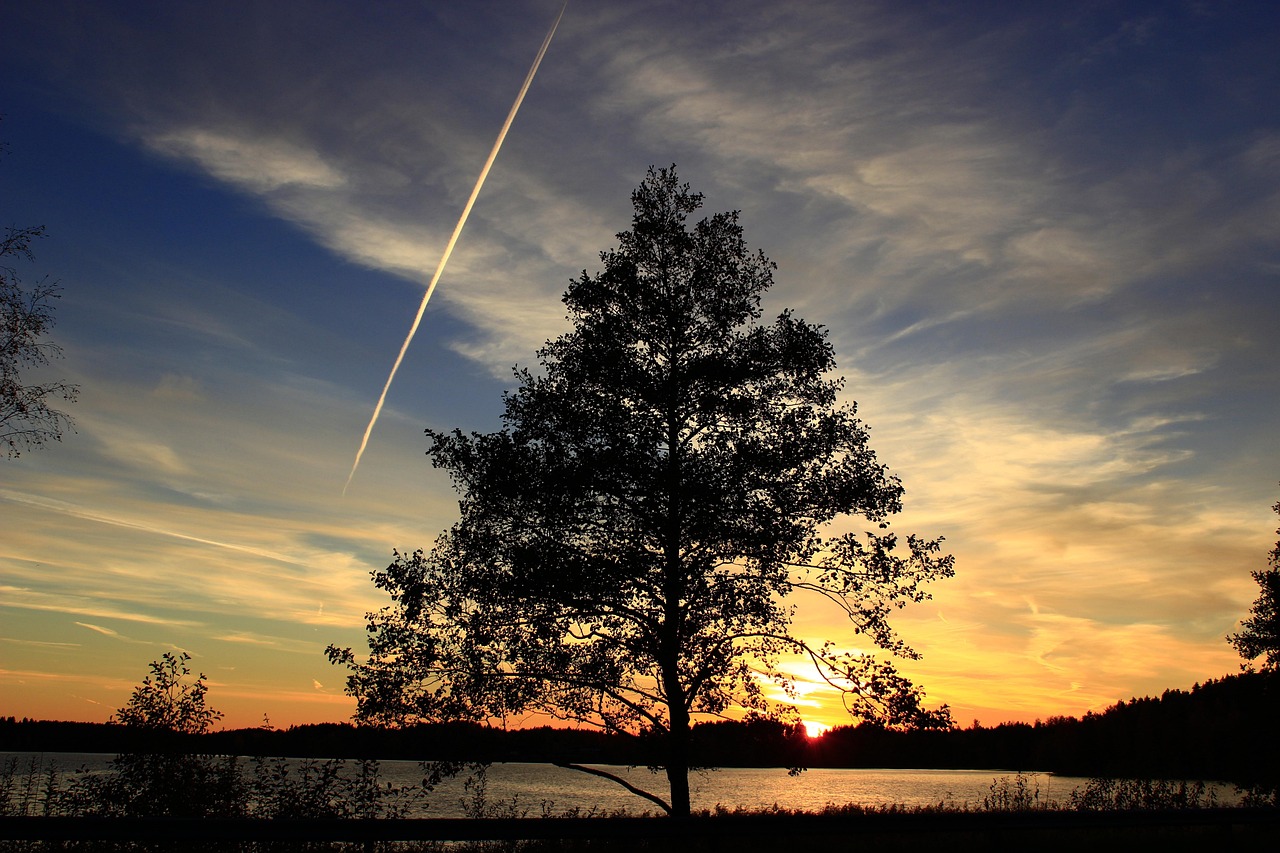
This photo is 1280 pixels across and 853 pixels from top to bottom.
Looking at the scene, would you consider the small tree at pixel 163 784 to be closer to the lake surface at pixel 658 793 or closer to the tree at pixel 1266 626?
the lake surface at pixel 658 793

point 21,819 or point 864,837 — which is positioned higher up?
point 21,819

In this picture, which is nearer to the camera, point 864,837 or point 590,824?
point 590,824

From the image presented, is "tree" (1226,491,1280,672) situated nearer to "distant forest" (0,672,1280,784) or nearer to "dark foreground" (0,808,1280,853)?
"distant forest" (0,672,1280,784)

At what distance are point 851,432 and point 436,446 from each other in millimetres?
8072

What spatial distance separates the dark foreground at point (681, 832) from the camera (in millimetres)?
7758

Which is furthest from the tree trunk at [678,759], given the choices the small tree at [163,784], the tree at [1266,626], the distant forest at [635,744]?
the tree at [1266,626]

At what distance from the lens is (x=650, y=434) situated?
15.5 m

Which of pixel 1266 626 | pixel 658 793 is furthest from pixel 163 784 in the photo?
pixel 658 793

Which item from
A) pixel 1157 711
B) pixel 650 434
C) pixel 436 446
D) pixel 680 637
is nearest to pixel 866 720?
pixel 680 637

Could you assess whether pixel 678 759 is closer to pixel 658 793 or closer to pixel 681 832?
pixel 681 832

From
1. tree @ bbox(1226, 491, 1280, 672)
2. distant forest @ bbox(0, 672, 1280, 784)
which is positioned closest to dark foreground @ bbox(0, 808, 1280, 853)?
distant forest @ bbox(0, 672, 1280, 784)

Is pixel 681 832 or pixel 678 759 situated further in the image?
pixel 678 759

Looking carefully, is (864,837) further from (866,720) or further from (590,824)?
(590,824)

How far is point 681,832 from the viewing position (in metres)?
9.83
